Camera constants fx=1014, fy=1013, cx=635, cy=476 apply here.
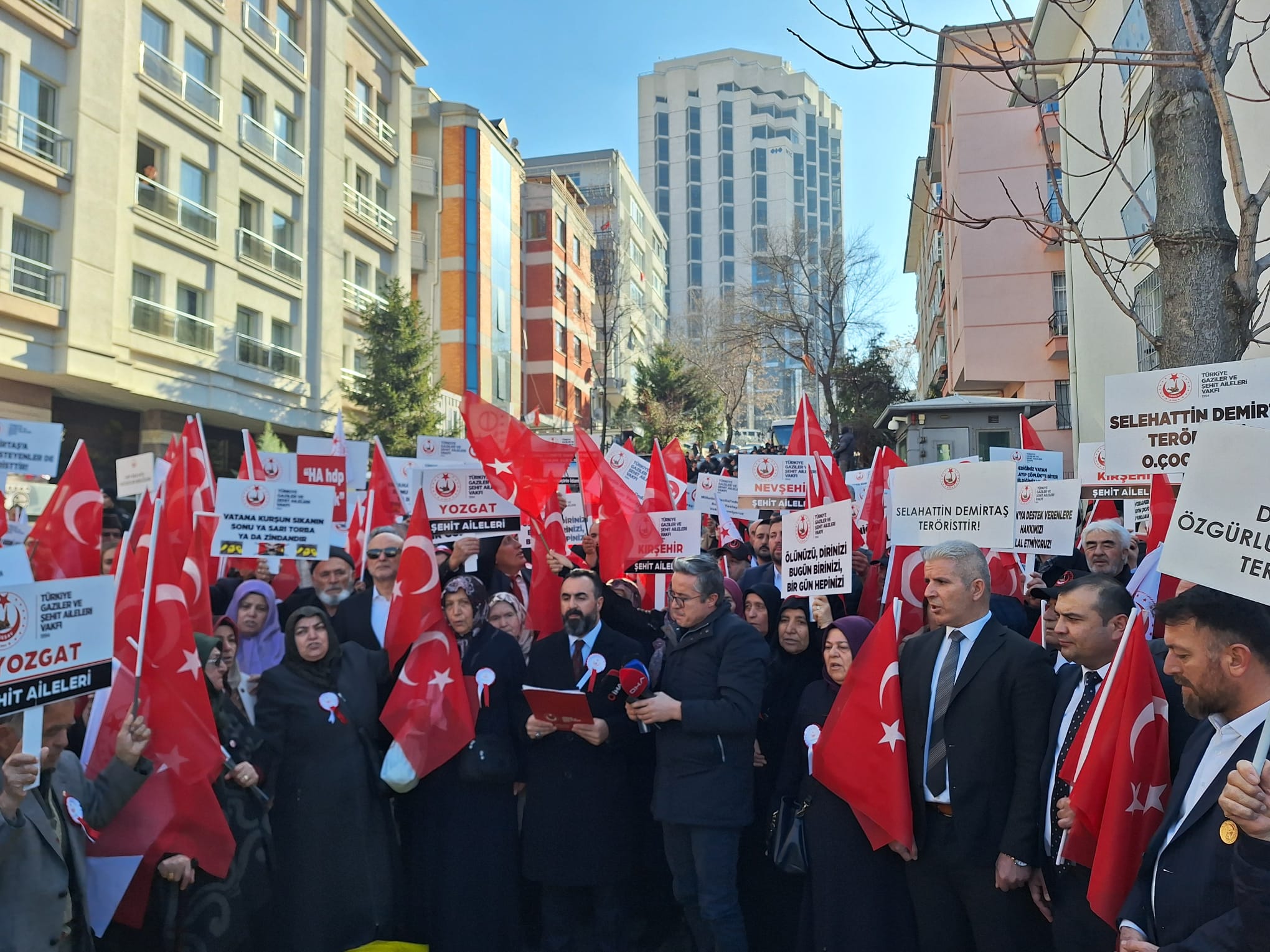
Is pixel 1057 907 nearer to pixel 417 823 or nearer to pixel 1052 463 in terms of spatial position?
pixel 417 823

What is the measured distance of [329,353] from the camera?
29.6 metres

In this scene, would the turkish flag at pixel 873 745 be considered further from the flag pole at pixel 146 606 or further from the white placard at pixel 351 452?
the white placard at pixel 351 452

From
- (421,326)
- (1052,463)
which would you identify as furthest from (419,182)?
(1052,463)

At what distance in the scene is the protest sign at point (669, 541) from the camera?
7.27 meters

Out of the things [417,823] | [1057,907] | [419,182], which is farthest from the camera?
[419,182]

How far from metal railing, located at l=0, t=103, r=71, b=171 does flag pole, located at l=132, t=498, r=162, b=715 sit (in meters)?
17.7

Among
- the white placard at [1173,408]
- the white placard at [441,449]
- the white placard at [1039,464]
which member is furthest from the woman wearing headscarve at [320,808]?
the white placard at [441,449]

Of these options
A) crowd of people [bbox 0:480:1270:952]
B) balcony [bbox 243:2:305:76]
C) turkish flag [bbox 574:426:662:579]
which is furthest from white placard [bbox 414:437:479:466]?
balcony [bbox 243:2:305:76]

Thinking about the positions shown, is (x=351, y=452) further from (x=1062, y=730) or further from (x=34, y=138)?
(x=34, y=138)

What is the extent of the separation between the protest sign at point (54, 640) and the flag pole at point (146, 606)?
641mm

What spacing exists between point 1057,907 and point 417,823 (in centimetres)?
312

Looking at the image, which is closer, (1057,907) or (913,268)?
(1057,907)

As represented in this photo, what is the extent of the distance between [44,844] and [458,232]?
38.5 m

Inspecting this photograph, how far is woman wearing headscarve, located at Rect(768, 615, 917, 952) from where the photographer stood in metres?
4.41
